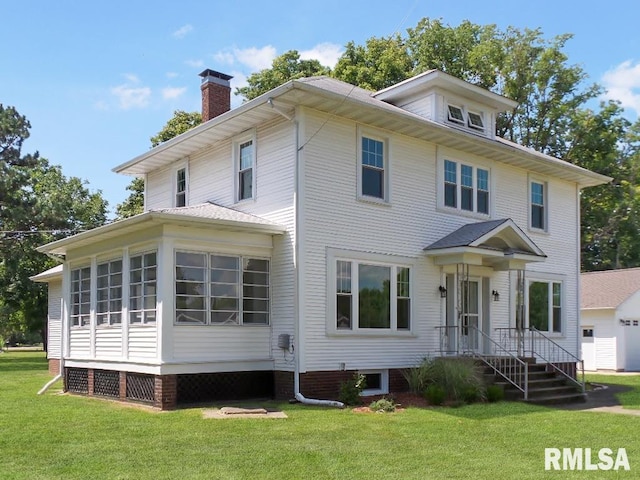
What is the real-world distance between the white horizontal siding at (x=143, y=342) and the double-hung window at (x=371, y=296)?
3.77 m

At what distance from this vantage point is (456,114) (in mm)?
19203

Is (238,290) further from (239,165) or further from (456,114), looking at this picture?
(456,114)

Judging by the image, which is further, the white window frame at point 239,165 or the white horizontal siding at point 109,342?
the white window frame at point 239,165

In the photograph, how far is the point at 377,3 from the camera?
970 centimetres

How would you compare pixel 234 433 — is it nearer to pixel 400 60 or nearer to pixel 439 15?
pixel 400 60

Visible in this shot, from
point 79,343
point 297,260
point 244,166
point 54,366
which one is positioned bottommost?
point 54,366

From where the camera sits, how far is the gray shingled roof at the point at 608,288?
29.0 metres

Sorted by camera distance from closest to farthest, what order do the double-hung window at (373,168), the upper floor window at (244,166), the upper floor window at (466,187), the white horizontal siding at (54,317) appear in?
the double-hung window at (373,168) < the upper floor window at (244,166) < the upper floor window at (466,187) < the white horizontal siding at (54,317)

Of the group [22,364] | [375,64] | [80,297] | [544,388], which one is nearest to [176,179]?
[80,297]

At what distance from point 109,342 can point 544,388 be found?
986 centimetres

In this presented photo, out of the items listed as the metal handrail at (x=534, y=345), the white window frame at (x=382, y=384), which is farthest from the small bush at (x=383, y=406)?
the metal handrail at (x=534, y=345)

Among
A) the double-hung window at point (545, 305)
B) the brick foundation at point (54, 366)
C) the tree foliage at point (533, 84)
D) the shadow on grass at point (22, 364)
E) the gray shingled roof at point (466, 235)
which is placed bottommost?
the shadow on grass at point (22, 364)

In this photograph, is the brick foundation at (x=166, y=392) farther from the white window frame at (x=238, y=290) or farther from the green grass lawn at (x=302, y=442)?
the white window frame at (x=238, y=290)

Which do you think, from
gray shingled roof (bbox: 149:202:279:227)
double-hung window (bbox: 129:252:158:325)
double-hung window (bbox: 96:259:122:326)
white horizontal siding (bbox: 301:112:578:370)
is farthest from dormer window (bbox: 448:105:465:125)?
double-hung window (bbox: 96:259:122:326)
